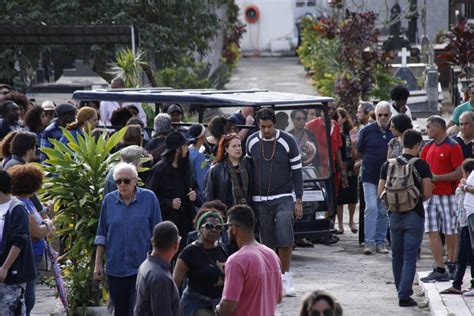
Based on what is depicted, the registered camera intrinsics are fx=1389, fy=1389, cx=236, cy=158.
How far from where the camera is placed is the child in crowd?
13.1 m

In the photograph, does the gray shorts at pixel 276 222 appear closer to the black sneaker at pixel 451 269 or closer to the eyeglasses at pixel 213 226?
the black sneaker at pixel 451 269

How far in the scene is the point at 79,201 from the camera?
1287 centimetres

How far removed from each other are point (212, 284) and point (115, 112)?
27.3 feet

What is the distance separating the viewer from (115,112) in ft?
59.4

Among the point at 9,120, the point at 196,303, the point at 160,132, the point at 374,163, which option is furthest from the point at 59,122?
the point at 196,303

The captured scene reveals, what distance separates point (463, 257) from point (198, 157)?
303 cm

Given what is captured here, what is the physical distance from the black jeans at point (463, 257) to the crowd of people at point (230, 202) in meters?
0.02

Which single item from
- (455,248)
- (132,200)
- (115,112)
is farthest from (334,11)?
(132,200)

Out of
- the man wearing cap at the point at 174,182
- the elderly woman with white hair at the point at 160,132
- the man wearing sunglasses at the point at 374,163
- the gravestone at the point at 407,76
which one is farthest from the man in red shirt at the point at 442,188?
the gravestone at the point at 407,76

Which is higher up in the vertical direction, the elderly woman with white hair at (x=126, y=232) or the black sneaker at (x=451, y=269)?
the elderly woman with white hair at (x=126, y=232)

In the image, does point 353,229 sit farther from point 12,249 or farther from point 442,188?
point 12,249

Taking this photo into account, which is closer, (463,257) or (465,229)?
(463,257)

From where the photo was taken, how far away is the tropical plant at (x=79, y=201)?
12844mm

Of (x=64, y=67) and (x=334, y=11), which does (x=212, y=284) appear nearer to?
(x=334, y=11)
